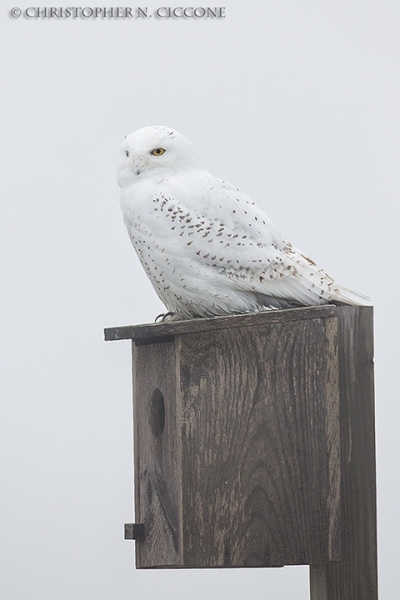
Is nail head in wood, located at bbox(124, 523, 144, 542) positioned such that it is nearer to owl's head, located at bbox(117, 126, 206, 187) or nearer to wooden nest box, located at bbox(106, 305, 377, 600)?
wooden nest box, located at bbox(106, 305, 377, 600)

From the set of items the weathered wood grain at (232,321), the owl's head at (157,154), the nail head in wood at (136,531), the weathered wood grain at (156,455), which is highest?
the owl's head at (157,154)

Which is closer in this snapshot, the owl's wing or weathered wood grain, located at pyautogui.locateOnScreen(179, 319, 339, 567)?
weathered wood grain, located at pyautogui.locateOnScreen(179, 319, 339, 567)

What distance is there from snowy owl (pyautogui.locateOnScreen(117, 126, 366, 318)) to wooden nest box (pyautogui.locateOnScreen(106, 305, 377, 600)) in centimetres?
13

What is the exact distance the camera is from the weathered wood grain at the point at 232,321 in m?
2.00

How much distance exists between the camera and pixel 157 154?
7.42 ft

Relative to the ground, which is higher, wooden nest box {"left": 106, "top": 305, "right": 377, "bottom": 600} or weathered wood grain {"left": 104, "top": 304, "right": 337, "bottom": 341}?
weathered wood grain {"left": 104, "top": 304, "right": 337, "bottom": 341}

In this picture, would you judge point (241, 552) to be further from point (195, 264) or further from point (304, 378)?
point (195, 264)

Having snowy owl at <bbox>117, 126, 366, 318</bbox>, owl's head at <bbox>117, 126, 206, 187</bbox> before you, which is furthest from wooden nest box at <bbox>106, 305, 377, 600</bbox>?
owl's head at <bbox>117, 126, 206, 187</bbox>

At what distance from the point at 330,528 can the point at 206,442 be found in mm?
270

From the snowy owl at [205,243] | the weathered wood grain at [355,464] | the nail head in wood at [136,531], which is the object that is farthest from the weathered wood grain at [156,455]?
the weathered wood grain at [355,464]

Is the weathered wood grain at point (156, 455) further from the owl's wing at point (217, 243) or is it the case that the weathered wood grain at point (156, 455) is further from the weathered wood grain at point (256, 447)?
the owl's wing at point (217, 243)

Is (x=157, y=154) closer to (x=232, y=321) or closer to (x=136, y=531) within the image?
(x=232, y=321)

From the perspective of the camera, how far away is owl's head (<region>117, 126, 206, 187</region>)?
2.26m

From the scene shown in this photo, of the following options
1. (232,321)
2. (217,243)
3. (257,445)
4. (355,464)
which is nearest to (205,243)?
(217,243)
